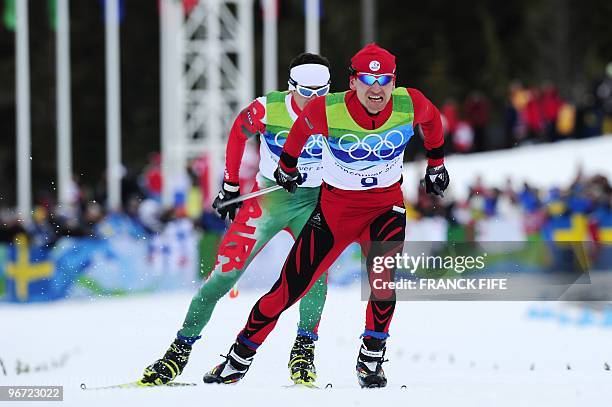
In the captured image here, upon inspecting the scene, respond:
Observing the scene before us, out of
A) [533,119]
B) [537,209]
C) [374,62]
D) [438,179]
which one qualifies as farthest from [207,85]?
[374,62]

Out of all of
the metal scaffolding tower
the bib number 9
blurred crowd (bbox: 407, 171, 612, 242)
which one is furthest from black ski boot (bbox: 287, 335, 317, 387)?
the metal scaffolding tower

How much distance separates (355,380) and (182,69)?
14430 millimetres

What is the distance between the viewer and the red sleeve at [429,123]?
774 centimetres

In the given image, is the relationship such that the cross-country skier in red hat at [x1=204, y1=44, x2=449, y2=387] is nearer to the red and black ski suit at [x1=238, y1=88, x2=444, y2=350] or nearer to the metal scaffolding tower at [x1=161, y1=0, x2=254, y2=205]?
the red and black ski suit at [x1=238, y1=88, x2=444, y2=350]

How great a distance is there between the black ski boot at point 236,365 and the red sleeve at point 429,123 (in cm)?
147

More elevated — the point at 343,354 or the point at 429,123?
the point at 429,123

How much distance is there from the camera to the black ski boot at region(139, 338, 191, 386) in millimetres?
8219

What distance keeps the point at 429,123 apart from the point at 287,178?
82 cm

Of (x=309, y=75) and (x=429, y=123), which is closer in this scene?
(x=429, y=123)

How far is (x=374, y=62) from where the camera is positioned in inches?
299

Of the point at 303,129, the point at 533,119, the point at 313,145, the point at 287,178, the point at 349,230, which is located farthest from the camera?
the point at 533,119

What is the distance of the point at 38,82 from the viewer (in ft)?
136

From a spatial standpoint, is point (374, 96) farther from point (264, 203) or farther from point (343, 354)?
point (343, 354)

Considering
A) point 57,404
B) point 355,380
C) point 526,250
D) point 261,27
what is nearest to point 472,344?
point 526,250
